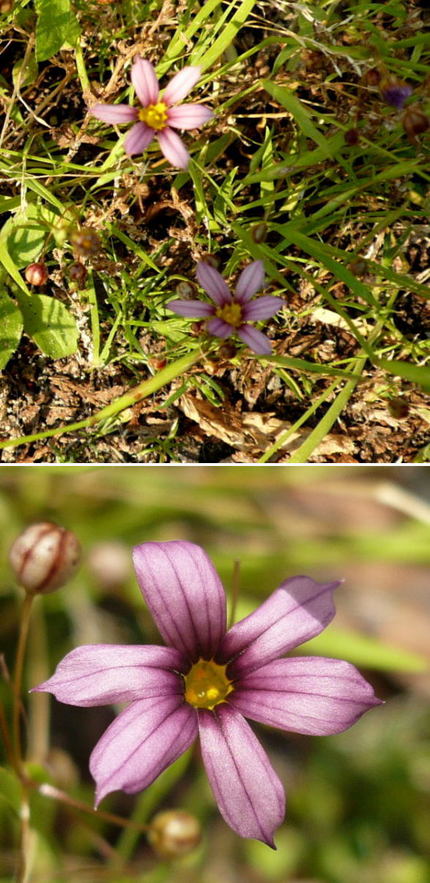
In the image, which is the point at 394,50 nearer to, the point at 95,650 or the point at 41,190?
the point at 41,190

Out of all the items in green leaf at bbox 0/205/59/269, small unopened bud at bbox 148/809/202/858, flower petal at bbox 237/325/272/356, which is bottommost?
small unopened bud at bbox 148/809/202/858

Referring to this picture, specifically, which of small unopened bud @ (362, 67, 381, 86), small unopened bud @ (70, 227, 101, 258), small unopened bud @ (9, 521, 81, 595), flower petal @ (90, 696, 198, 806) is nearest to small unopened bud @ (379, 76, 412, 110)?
small unopened bud @ (362, 67, 381, 86)

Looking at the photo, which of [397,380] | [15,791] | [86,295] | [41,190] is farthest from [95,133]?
[15,791]

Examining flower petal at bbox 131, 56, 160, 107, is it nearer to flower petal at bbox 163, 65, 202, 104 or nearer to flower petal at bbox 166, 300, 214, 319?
flower petal at bbox 163, 65, 202, 104

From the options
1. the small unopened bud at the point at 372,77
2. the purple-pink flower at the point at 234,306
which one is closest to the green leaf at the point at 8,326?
the purple-pink flower at the point at 234,306

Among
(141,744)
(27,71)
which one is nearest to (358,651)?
(141,744)

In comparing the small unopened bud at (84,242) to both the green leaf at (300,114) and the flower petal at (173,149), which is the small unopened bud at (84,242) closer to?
the flower petal at (173,149)
